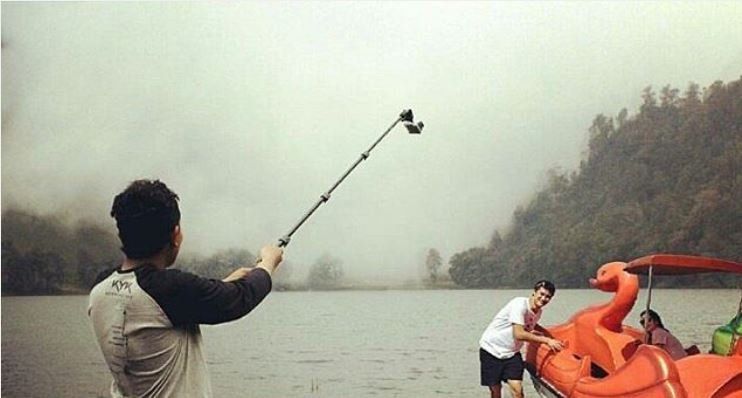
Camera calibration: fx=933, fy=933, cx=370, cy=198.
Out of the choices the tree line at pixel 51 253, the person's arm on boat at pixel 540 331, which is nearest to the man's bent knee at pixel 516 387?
the person's arm on boat at pixel 540 331

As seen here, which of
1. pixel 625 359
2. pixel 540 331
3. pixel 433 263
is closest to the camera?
pixel 625 359

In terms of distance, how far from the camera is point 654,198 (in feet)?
13.6

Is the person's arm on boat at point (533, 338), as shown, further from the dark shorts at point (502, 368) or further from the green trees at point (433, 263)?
the green trees at point (433, 263)

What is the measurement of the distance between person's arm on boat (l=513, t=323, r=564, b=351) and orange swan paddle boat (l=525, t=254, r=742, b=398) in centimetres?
3

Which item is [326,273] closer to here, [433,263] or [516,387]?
[433,263]

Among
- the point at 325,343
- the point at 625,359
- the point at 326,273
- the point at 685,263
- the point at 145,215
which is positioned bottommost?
the point at 325,343

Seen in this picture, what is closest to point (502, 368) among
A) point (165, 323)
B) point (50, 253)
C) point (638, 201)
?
point (638, 201)

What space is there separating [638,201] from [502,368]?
1.28 metres

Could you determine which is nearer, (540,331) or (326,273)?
(540,331)

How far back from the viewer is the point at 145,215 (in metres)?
1.12

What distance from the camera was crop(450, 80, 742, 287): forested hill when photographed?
4.09 meters

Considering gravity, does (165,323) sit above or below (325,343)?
above

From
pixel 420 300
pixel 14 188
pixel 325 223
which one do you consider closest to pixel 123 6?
pixel 14 188

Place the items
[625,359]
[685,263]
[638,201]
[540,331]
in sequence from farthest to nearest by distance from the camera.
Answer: [638,201] → [540,331] → [625,359] → [685,263]
